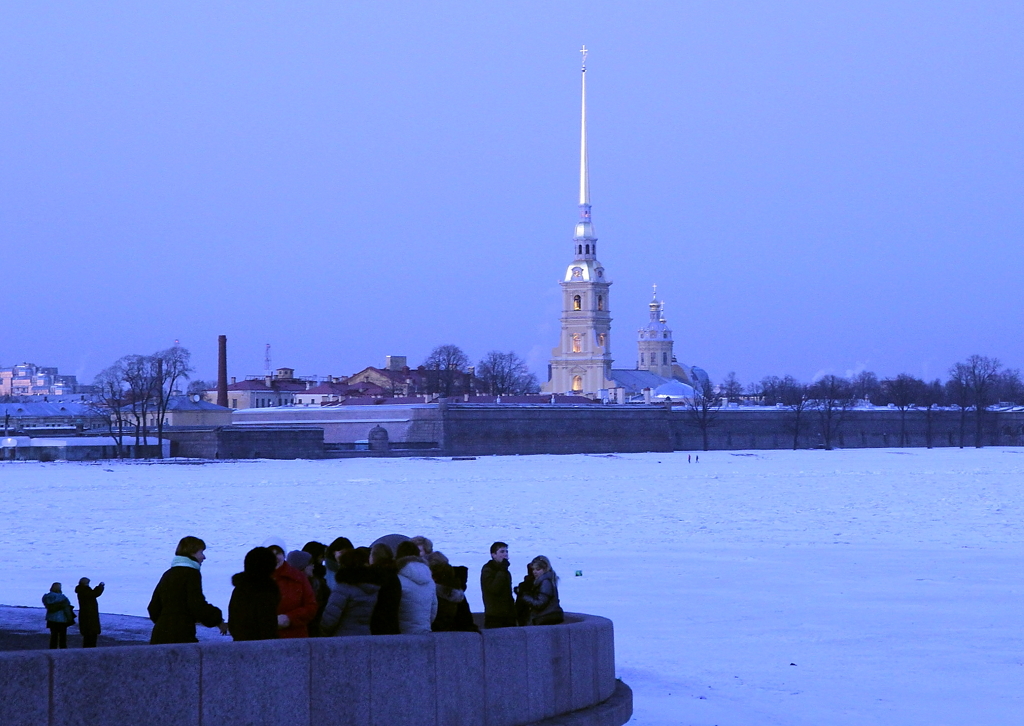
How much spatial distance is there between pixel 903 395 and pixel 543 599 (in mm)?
100232

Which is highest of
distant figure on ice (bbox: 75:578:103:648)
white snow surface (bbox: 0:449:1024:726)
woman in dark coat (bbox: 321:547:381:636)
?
woman in dark coat (bbox: 321:547:381:636)

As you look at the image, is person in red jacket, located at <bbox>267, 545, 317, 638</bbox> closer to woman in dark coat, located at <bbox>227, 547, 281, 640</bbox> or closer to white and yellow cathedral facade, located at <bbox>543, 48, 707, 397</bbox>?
woman in dark coat, located at <bbox>227, 547, 281, 640</bbox>

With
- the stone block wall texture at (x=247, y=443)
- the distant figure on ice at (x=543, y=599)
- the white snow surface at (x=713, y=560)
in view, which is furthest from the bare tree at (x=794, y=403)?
the distant figure on ice at (x=543, y=599)

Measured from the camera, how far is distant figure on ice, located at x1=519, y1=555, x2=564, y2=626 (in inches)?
356

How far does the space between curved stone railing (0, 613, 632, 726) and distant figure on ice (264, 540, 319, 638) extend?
19 centimetres

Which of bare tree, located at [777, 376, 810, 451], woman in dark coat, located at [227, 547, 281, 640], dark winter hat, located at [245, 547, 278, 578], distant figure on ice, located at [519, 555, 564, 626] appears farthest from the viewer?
bare tree, located at [777, 376, 810, 451]

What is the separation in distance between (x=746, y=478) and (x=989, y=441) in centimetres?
6404

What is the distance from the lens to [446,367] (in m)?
114

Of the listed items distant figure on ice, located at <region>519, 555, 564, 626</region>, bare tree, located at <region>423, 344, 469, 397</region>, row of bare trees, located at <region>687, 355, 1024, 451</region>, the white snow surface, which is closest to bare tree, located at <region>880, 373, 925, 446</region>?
row of bare trees, located at <region>687, 355, 1024, 451</region>

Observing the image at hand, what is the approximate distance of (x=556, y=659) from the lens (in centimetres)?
834

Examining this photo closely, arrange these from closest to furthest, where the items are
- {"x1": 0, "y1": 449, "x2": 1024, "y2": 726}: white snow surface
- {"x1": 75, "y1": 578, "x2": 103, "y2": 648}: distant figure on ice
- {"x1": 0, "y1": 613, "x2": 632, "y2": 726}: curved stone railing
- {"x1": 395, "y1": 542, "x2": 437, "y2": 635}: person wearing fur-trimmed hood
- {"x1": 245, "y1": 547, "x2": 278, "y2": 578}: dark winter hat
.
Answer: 1. {"x1": 0, "y1": 613, "x2": 632, "y2": 726}: curved stone railing
2. {"x1": 245, "y1": 547, "x2": 278, "y2": 578}: dark winter hat
3. {"x1": 395, "y1": 542, "x2": 437, "y2": 635}: person wearing fur-trimmed hood
4. {"x1": 75, "y1": 578, "x2": 103, "y2": 648}: distant figure on ice
5. {"x1": 0, "y1": 449, "x2": 1024, "y2": 726}: white snow surface

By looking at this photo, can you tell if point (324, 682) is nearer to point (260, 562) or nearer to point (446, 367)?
point (260, 562)

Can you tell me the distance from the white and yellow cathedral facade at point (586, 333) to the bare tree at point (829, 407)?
35.2 feet

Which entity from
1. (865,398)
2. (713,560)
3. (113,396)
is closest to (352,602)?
(713,560)
